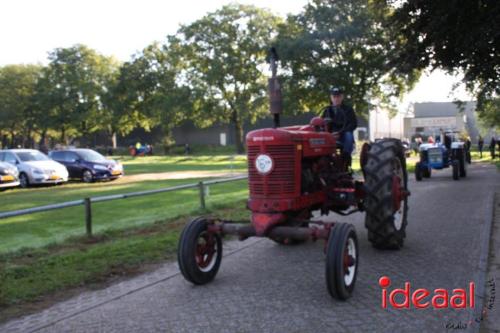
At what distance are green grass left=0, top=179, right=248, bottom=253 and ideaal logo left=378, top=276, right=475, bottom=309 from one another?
5.69 meters

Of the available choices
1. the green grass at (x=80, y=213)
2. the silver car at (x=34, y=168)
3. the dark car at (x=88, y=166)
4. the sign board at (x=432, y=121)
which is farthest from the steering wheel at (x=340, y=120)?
the sign board at (x=432, y=121)

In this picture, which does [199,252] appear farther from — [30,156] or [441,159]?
[30,156]

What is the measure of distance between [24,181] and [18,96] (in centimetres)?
5121

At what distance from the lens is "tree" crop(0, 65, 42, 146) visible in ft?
213

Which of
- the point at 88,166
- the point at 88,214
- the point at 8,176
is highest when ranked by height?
the point at 88,166

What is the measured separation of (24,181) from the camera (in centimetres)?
2053

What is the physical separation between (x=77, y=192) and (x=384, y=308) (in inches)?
585

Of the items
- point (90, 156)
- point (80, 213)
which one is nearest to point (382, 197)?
point (80, 213)

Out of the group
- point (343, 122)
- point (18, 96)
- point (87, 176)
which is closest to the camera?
point (343, 122)

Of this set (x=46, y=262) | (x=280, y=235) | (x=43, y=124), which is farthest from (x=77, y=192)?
(x=43, y=124)

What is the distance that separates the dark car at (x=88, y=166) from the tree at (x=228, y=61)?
24627mm

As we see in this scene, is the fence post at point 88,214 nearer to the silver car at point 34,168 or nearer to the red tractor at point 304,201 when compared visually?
the red tractor at point 304,201

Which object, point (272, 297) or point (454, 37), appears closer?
point (272, 297)

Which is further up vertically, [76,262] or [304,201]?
[304,201]
